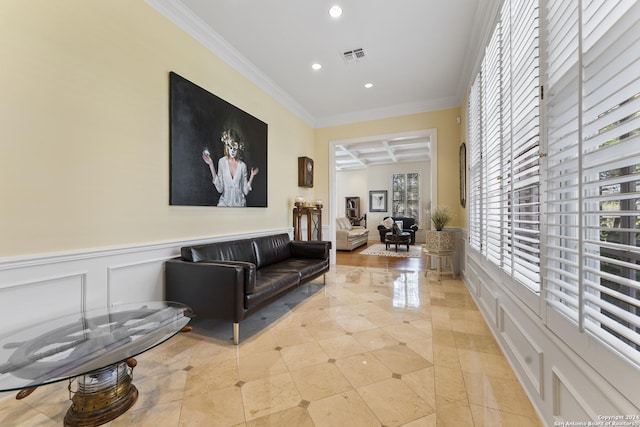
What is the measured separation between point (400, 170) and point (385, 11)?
7.64 m

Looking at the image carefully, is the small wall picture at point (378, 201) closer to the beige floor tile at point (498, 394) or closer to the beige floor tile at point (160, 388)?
the beige floor tile at point (498, 394)

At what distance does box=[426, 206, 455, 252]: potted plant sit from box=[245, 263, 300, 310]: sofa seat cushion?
2.51 m

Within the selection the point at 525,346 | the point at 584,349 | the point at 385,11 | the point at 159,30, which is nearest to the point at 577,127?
the point at 584,349

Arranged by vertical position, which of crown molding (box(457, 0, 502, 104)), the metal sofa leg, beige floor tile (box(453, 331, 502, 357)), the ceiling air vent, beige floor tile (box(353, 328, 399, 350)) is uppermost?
the ceiling air vent

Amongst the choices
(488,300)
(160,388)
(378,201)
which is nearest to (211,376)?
(160,388)

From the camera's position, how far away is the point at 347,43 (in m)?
3.24

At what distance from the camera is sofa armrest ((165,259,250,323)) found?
2.27 metres

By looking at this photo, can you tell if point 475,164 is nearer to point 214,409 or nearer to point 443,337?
point 443,337

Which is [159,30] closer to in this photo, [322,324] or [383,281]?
[322,324]

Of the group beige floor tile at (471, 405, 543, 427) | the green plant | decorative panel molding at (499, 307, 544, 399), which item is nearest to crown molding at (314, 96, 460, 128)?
the green plant

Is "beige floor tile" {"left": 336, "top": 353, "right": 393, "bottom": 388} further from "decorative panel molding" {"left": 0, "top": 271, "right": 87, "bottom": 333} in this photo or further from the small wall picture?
the small wall picture

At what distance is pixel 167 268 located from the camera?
2541mm

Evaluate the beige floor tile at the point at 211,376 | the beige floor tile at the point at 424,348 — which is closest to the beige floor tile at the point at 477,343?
the beige floor tile at the point at 424,348

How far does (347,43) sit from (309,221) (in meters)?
3.07
